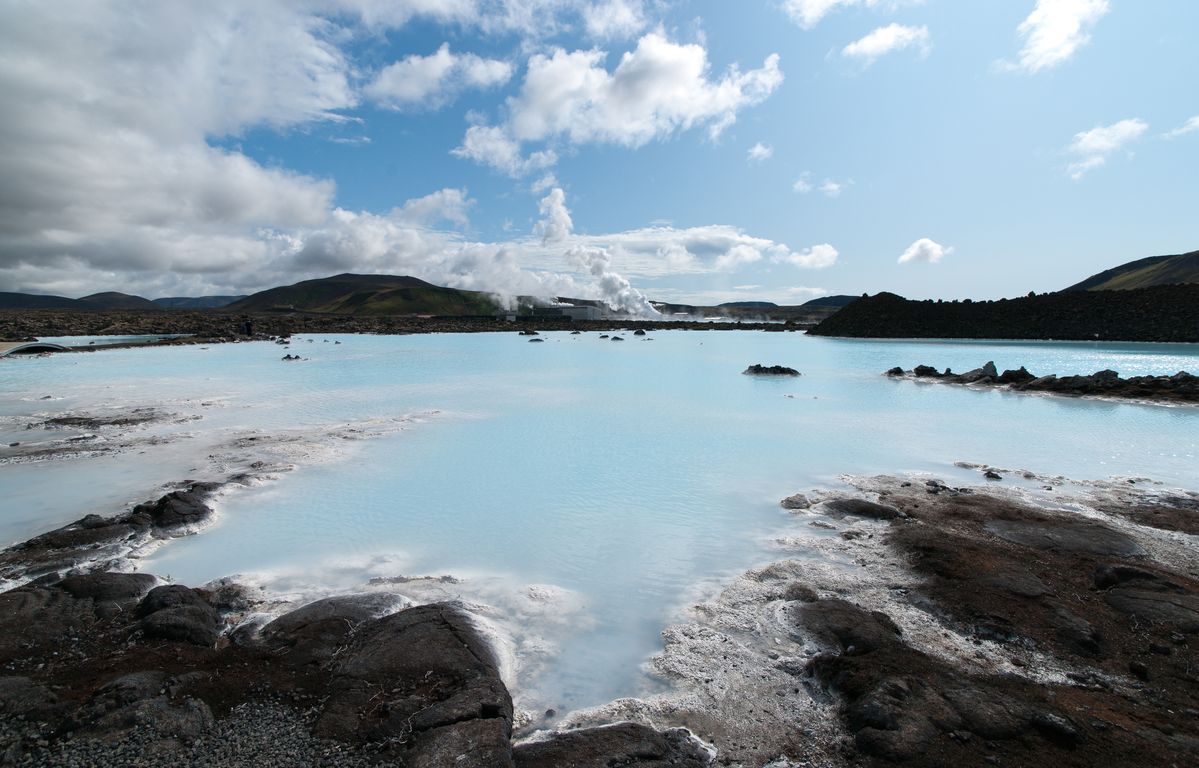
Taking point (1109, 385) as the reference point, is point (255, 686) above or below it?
below

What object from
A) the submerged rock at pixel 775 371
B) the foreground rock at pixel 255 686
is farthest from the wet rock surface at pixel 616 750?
the submerged rock at pixel 775 371

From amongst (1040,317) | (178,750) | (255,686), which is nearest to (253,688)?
(255,686)

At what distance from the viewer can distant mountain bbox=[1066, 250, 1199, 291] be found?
10244 centimetres

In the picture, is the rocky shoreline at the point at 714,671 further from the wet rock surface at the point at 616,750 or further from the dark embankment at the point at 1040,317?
the dark embankment at the point at 1040,317

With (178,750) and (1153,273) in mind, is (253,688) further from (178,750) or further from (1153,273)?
(1153,273)

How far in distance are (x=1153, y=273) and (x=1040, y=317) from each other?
9596cm

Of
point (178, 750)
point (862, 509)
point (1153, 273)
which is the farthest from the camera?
point (1153, 273)

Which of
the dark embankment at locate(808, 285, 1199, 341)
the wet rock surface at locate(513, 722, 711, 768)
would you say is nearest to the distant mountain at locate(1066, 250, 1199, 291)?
the dark embankment at locate(808, 285, 1199, 341)

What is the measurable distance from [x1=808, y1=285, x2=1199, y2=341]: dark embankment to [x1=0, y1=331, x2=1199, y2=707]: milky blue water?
37.5 metres

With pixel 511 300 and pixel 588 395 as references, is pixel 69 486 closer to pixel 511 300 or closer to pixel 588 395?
pixel 588 395

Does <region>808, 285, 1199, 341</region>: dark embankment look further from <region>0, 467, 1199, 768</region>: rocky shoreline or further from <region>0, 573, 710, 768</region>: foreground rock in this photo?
<region>0, 573, 710, 768</region>: foreground rock

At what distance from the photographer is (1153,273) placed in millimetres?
113812

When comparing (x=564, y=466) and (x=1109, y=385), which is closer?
(x=564, y=466)

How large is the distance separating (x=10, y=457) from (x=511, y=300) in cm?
13416
